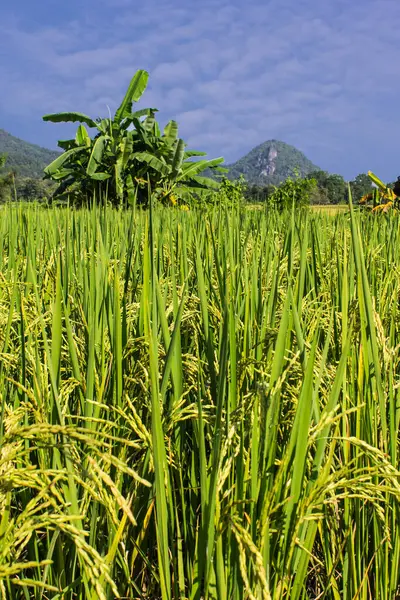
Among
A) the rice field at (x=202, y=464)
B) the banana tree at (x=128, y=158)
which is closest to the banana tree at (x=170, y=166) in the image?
the banana tree at (x=128, y=158)

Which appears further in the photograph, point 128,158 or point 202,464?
point 128,158

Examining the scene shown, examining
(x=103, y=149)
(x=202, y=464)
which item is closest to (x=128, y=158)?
(x=103, y=149)

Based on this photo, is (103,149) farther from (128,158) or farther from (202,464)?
(202,464)

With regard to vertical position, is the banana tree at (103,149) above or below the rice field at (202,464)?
above

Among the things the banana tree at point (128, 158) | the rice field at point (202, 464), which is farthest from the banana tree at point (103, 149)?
the rice field at point (202, 464)

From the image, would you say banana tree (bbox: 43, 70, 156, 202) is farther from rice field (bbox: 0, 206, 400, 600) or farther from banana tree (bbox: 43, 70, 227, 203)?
rice field (bbox: 0, 206, 400, 600)

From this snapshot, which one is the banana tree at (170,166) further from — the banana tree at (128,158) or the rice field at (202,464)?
the rice field at (202,464)

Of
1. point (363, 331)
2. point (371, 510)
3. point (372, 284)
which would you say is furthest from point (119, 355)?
point (372, 284)

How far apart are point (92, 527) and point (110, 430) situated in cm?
16

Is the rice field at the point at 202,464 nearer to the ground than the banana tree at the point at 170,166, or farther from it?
nearer to the ground

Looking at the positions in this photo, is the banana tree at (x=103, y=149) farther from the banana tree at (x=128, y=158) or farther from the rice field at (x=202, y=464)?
the rice field at (x=202, y=464)

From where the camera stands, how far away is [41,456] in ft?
2.57

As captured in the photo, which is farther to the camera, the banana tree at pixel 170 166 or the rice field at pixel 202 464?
the banana tree at pixel 170 166

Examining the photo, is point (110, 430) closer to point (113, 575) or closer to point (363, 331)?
point (113, 575)
